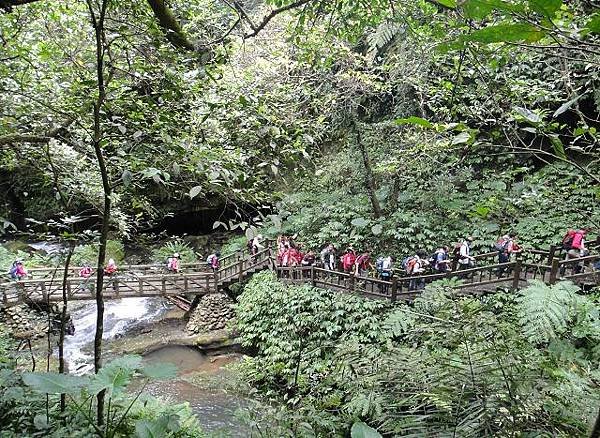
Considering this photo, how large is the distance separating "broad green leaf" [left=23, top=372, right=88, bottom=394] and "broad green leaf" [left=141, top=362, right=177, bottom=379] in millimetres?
374

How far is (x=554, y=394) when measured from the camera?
229 centimetres

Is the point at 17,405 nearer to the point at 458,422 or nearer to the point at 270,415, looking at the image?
the point at 270,415

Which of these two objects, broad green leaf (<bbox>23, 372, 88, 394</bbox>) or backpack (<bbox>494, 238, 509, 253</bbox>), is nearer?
broad green leaf (<bbox>23, 372, 88, 394</bbox>)

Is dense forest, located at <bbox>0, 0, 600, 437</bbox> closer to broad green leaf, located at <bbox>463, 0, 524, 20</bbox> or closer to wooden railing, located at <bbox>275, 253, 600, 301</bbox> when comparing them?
broad green leaf, located at <bbox>463, 0, 524, 20</bbox>

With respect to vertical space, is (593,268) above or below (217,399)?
above

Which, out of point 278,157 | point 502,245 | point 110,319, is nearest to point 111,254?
point 110,319

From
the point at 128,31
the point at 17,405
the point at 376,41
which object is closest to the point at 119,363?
the point at 17,405

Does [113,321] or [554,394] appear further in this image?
[113,321]

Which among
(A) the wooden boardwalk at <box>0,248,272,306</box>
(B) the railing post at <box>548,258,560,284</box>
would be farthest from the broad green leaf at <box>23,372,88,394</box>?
(A) the wooden boardwalk at <box>0,248,272,306</box>

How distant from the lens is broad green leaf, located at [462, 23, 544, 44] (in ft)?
2.47

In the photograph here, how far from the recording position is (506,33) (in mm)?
770

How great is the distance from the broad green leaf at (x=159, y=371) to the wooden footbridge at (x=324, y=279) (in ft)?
14.3

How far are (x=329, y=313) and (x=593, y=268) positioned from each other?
5.90 metres

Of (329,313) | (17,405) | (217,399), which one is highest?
(17,405)
